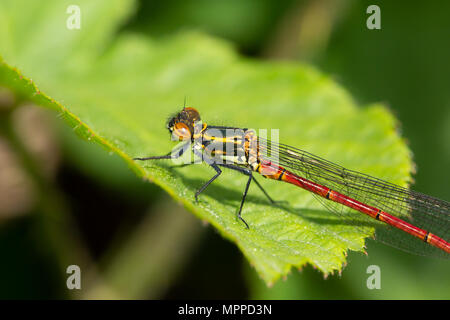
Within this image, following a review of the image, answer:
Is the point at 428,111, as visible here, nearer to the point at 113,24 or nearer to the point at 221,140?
the point at 221,140

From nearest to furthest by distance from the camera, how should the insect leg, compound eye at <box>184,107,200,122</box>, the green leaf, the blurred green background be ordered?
the green leaf, the insect leg, compound eye at <box>184,107,200,122</box>, the blurred green background

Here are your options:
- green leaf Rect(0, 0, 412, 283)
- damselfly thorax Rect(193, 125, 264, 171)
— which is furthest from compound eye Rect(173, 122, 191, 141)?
green leaf Rect(0, 0, 412, 283)

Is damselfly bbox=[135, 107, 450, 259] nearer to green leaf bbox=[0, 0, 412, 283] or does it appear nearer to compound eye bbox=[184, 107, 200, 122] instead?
compound eye bbox=[184, 107, 200, 122]

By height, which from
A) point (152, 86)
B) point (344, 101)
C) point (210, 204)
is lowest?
point (210, 204)

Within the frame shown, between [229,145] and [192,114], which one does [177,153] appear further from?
[229,145]

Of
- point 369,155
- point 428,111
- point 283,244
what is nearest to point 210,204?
point 283,244

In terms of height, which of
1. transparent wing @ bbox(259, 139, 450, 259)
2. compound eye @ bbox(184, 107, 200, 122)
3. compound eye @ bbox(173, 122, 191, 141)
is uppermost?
compound eye @ bbox(184, 107, 200, 122)

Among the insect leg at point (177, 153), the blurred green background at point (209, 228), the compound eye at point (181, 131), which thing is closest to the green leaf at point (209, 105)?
the insect leg at point (177, 153)

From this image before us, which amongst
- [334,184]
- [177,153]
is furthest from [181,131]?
[334,184]
